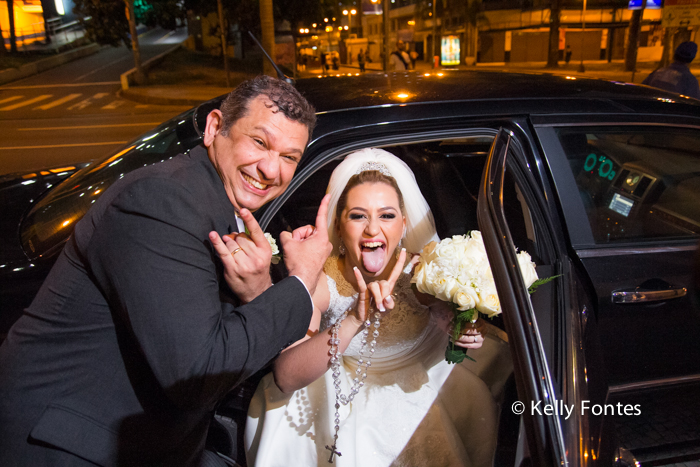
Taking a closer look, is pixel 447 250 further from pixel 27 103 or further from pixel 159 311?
pixel 27 103

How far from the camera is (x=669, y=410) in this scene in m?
1.88

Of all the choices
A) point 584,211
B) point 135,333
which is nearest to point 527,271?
point 584,211

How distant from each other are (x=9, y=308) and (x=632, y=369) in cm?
220

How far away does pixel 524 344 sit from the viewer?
1.08 metres

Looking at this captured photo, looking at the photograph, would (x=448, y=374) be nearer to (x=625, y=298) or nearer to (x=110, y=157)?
(x=625, y=298)

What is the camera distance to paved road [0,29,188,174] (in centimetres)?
800

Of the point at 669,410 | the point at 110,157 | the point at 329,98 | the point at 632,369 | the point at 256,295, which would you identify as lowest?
the point at 669,410

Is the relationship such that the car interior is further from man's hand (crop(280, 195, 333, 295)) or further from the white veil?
man's hand (crop(280, 195, 333, 295))

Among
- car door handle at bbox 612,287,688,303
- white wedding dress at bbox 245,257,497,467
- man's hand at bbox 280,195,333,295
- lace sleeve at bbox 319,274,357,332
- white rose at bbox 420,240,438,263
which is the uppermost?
man's hand at bbox 280,195,333,295

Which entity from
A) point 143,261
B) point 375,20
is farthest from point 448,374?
point 375,20

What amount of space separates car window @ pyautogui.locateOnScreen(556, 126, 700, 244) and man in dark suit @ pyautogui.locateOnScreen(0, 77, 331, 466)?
1.14m

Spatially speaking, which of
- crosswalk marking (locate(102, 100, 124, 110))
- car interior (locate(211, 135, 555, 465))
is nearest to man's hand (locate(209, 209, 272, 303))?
car interior (locate(211, 135, 555, 465))

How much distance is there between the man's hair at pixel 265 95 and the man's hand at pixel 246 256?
331 millimetres

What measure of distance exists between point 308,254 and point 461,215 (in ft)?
4.74
